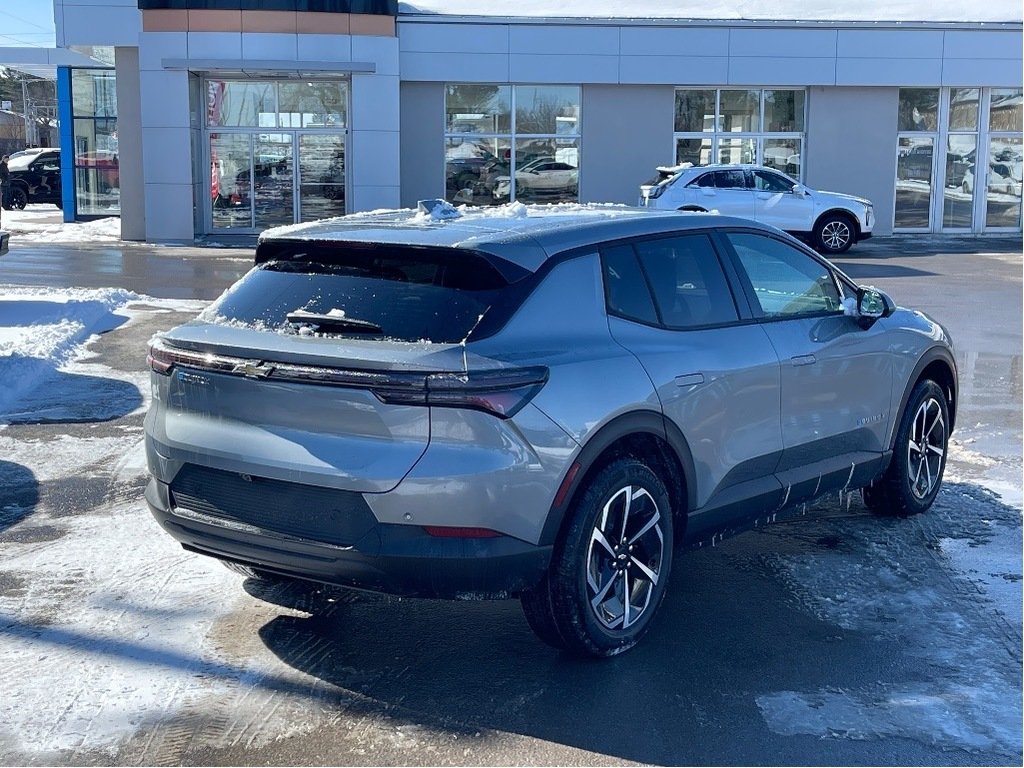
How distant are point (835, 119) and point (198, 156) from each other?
1436 cm

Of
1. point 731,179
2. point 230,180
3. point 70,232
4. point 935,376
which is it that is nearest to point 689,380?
point 935,376

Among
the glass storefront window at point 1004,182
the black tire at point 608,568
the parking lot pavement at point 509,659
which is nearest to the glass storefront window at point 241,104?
the glass storefront window at point 1004,182

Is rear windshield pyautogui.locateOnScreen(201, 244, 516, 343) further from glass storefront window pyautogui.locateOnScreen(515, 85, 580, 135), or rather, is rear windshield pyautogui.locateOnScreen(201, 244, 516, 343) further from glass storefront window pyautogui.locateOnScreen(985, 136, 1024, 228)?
glass storefront window pyautogui.locateOnScreen(985, 136, 1024, 228)

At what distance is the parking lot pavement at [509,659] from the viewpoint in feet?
13.4

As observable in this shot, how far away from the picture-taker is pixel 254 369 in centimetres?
443

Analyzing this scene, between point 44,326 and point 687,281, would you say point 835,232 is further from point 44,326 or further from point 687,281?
point 687,281

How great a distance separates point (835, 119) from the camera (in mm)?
27875

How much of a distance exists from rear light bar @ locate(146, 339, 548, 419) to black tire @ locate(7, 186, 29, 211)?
3719 centimetres

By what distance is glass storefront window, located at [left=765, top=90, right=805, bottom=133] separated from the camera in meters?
27.9

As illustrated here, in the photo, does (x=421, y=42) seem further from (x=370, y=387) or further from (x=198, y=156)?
(x=370, y=387)

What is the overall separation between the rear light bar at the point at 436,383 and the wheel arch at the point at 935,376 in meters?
2.85

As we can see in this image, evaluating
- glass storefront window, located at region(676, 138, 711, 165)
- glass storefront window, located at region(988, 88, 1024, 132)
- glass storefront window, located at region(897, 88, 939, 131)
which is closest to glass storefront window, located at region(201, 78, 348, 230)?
glass storefront window, located at region(676, 138, 711, 165)

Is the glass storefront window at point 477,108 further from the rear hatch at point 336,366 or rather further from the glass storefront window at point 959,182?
the rear hatch at point 336,366

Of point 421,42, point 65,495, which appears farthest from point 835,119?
point 65,495
